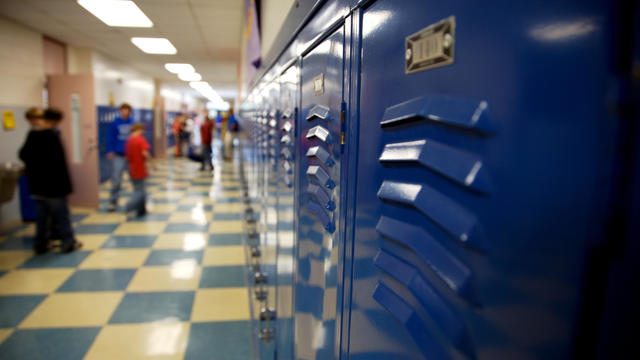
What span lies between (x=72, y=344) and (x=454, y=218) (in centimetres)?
261

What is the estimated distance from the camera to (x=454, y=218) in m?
0.40

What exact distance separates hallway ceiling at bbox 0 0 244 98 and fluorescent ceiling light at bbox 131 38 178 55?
15 cm

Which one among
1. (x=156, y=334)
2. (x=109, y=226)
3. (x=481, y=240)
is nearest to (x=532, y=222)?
(x=481, y=240)

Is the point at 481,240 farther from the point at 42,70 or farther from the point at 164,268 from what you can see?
the point at 42,70

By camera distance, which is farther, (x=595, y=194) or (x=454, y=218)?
(x=454, y=218)

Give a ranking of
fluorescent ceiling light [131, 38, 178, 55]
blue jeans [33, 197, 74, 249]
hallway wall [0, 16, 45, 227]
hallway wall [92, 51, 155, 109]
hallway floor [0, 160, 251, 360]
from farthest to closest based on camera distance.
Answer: hallway wall [92, 51, 155, 109] < fluorescent ceiling light [131, 38, 178, 55] < hallway wall [0, 16, 45, 227] < blue jeans [33, 197, 74, 249] < hallway floor [0, 160, 251, 360]

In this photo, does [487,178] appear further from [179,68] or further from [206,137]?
[179,68]

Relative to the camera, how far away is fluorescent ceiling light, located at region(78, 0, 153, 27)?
480 cm

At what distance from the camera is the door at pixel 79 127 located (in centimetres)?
576

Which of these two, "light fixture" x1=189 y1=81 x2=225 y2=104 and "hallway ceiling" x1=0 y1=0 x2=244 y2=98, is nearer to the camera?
"hallway ceiling" x1=0 y1=0 x2=244 y2=98

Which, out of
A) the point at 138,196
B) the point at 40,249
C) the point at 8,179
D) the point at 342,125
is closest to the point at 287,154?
the point at 342,125

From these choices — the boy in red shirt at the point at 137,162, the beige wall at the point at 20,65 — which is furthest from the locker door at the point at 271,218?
the beige wall at the point at 20,65

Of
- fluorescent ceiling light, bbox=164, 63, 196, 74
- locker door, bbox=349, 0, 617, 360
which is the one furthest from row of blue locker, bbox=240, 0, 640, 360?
fluorescent ceiling light, bbox=164, 63, 196, 74

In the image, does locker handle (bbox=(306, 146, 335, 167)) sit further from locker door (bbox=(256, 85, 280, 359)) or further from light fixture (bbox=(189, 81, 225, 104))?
light fixture (bbox=(189, 81, 225, 104))
